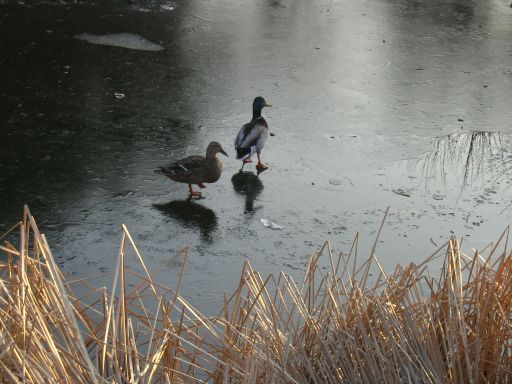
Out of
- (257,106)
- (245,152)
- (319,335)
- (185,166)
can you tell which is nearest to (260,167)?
(245,152)

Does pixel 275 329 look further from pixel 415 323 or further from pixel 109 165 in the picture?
pixel 109 165

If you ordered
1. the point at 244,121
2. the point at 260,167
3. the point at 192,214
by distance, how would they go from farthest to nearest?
the point at 244,121 < the point at 260,167 < the point at 192,214

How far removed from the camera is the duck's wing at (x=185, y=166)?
5.53 metres

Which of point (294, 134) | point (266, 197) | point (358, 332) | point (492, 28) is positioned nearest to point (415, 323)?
point (358, 332)

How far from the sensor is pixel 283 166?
20.3 feet

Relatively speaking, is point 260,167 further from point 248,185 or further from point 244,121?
point 244,121

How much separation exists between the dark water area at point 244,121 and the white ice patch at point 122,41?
0.06m

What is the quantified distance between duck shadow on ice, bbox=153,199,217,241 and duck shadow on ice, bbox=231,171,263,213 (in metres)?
0.29

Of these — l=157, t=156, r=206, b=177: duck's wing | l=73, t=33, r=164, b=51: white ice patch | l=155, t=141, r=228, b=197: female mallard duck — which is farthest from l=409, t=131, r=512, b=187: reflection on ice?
l=73, t=33, r=164, b=51: white ice patch

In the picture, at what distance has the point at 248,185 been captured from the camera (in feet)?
19.3

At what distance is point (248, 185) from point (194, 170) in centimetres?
50

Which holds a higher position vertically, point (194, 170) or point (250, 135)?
point (250, 135)

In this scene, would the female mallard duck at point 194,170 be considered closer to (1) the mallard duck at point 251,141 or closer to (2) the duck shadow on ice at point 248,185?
(2) the duck shadow on ice at point 248,185

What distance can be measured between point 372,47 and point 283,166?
11.4 ft
